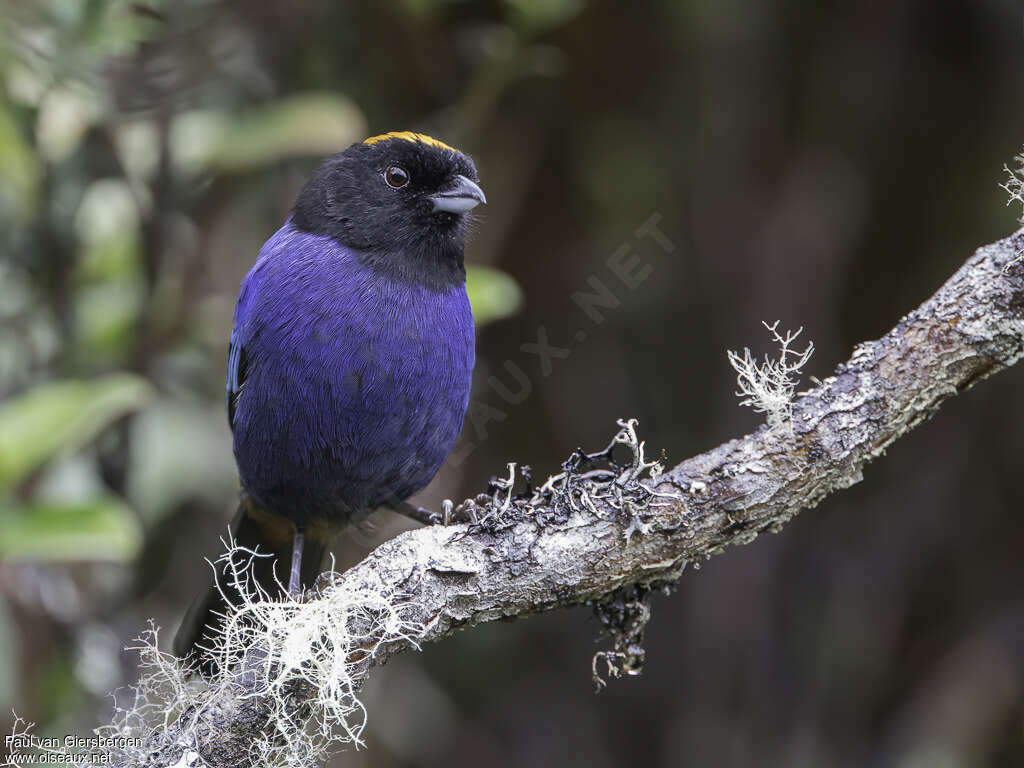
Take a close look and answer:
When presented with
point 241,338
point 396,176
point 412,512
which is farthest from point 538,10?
point 412,512

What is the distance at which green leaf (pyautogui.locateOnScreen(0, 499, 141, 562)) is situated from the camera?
2.94m

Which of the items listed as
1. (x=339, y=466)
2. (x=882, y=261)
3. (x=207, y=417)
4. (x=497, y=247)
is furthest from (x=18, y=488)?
(x=882, y=261)

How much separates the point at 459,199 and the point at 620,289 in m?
2.08

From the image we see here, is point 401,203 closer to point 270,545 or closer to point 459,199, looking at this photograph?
point 459,199

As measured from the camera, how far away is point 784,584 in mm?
4863

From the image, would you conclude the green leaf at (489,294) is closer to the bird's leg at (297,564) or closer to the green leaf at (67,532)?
the bird's leg at (297,564)

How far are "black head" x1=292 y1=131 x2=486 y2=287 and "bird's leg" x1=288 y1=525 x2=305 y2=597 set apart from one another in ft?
2.79

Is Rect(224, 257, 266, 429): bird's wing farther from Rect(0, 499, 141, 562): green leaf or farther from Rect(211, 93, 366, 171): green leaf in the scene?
Rect(211, 93, 366, 171): green leaf

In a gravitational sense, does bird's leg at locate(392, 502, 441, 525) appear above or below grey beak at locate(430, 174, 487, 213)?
below

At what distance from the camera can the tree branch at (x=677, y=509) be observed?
2.14m

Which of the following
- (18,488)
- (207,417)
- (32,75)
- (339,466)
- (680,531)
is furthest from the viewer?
(207,417)

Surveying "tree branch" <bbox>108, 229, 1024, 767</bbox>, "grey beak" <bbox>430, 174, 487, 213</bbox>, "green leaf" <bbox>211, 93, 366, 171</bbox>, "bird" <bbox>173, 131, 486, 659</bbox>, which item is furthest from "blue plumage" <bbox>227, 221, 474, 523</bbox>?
"green leaf" <bbox>211, 93, 366, 171</bbox>

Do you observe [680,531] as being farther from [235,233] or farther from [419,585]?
[235,233]

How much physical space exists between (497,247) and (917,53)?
2.20 m
